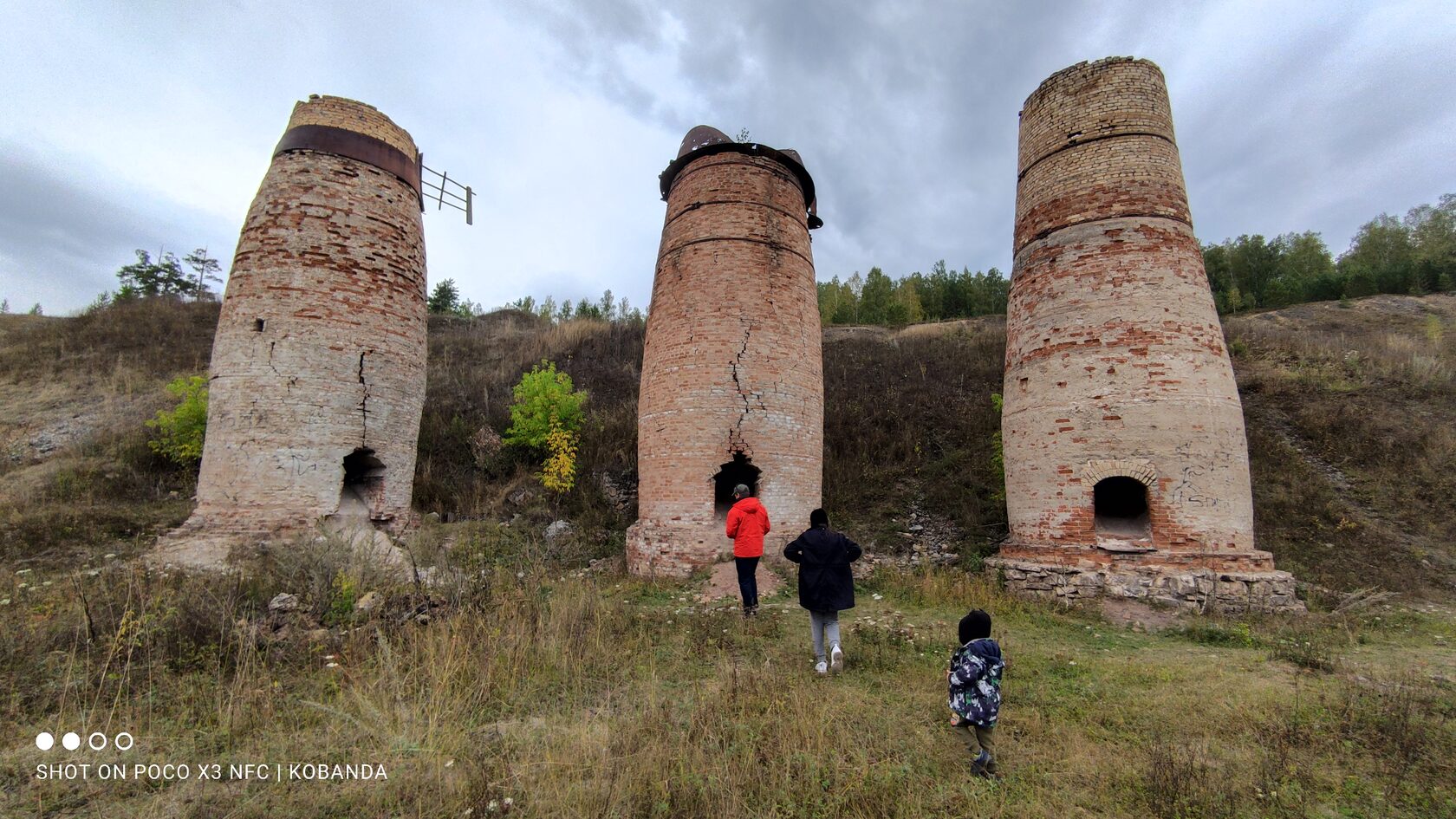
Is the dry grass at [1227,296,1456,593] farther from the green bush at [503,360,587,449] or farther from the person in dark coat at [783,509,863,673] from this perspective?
the green bush at [503,360,587,449]

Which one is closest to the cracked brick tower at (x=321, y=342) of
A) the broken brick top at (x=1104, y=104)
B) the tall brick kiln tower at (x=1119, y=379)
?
the tall brick kiln tower at (x=1119, y=379)

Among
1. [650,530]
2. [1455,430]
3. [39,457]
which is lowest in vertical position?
[650,530]

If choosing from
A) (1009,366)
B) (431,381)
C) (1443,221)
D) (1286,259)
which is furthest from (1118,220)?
(1443,221)

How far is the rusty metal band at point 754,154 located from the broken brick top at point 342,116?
161 inches

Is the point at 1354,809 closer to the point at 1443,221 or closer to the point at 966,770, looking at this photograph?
the point at 966,770

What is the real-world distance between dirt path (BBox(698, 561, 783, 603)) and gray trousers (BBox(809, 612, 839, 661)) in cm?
259

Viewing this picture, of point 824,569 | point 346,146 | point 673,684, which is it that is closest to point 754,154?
point 346,146

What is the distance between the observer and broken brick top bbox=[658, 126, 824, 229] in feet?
31.7

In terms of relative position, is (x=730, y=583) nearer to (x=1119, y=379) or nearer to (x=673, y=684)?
(x=673, y=684)

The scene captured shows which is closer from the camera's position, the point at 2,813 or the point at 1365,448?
the point at 2,813

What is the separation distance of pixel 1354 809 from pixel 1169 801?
0.93 m

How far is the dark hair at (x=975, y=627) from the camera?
3.72 meters

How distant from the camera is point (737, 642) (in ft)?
18.4

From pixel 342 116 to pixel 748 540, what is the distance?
25.0 ft
